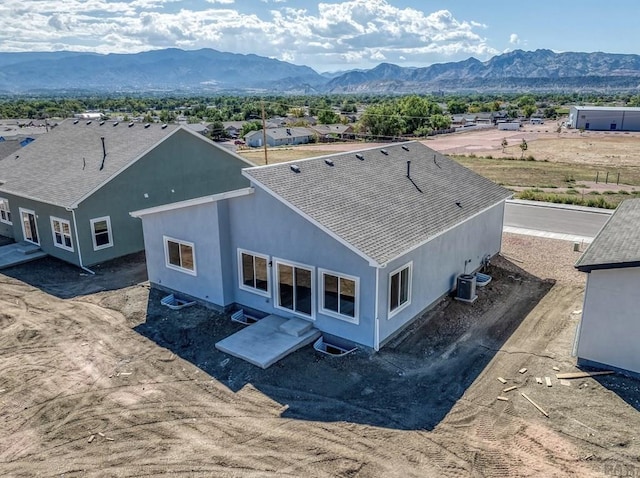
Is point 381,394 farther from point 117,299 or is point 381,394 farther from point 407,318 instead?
point 117,299

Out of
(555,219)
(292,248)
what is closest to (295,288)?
(292,248)

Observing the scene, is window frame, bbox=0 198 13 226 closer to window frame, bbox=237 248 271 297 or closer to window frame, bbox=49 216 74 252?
window frame, bbox=49 216 74 252

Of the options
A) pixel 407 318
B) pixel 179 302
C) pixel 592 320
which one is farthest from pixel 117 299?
pixel 592 320

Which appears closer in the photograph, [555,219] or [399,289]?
[399,289]

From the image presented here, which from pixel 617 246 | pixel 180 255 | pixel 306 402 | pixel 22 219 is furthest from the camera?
pixel 22 219

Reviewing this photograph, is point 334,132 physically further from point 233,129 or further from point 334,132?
point 233,129

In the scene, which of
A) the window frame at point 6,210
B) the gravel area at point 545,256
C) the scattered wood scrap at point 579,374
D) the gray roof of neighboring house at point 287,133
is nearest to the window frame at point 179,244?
the scattered wood scrap at point 579,374
